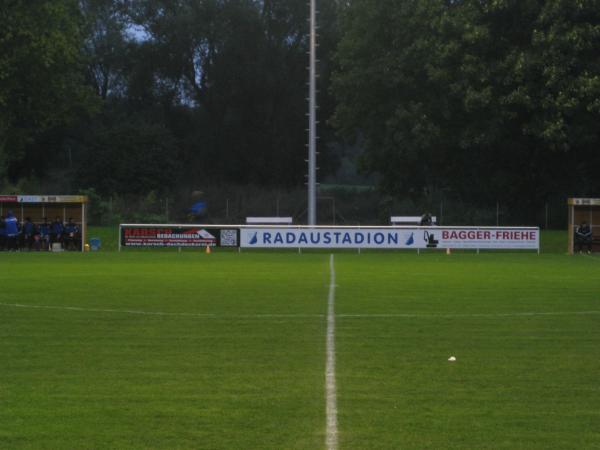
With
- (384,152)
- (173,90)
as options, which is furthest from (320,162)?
(384,152)

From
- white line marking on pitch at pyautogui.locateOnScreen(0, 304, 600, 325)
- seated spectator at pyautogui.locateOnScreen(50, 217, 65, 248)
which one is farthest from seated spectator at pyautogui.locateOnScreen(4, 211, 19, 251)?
white line marking on pitch at pyautogui.locateOnScreen(0, 304, 600, 325)

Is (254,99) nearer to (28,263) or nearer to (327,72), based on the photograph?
(327,72)

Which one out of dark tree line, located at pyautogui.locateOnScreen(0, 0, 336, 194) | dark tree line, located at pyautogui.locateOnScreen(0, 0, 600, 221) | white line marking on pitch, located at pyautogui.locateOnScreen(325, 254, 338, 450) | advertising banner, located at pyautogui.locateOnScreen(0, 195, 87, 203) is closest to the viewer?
white line marking on pitch, located at pyautogui.locateOnScreen(325, 254, 338, 450)

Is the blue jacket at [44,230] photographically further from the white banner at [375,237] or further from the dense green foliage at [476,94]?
the dense green foliage at [476,94]

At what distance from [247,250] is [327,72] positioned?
28.0 m

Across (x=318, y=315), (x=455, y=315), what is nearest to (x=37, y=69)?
(x=318, y=315)

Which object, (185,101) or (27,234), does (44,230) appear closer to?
(27,234)

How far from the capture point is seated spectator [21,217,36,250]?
140 ft

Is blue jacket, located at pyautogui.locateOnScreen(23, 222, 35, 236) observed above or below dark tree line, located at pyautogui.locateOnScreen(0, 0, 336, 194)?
below

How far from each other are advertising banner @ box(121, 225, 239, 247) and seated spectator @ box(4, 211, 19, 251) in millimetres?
4002

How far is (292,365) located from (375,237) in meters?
29.9

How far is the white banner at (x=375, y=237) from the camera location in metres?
40.9

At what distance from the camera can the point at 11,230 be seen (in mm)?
41406

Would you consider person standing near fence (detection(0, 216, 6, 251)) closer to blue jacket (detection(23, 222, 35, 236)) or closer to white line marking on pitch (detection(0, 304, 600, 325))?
blue jacket (detection(23, 222, 35, 236))
